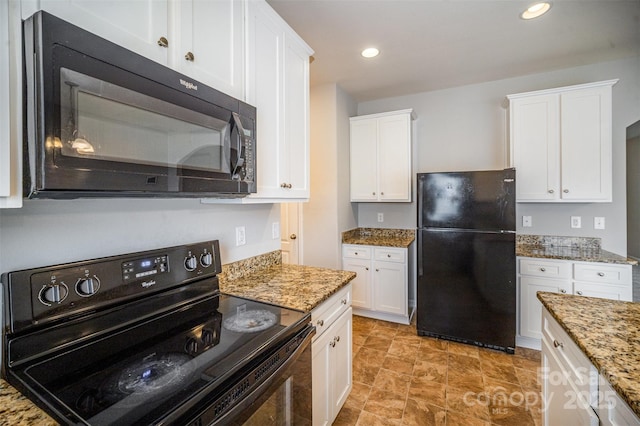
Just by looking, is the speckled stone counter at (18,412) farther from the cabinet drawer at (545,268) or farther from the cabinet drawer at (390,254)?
the cabinet drawer at (545,268)

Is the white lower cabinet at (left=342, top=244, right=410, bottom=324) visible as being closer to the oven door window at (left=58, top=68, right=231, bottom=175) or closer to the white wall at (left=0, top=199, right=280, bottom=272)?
the white wall at (left=0, top=199, right=280, bottom=272)

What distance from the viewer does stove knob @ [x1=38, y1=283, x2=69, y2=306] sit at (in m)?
0.84

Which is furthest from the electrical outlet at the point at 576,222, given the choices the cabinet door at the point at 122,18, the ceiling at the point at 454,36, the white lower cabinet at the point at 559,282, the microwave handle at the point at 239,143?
the cabinet door at the point at 122,18

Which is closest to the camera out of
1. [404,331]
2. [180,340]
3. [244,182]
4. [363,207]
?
[180,340]

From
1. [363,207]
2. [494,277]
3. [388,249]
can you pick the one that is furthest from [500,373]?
[363,207]

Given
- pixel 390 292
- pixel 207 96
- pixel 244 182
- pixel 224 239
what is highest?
pixel 207 96

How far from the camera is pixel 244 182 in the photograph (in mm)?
1241

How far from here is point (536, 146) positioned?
270cm

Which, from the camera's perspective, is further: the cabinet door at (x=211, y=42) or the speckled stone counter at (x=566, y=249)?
the speckled stone counter at (x=566, y=249)

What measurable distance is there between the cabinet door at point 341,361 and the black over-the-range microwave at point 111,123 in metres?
1.04

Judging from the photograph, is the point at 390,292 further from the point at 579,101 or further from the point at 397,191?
the point at 579,101

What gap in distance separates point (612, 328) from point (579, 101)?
2.45 metres

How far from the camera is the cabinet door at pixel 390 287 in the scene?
303cm

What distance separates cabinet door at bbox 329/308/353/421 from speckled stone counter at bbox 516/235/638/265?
188 cm
